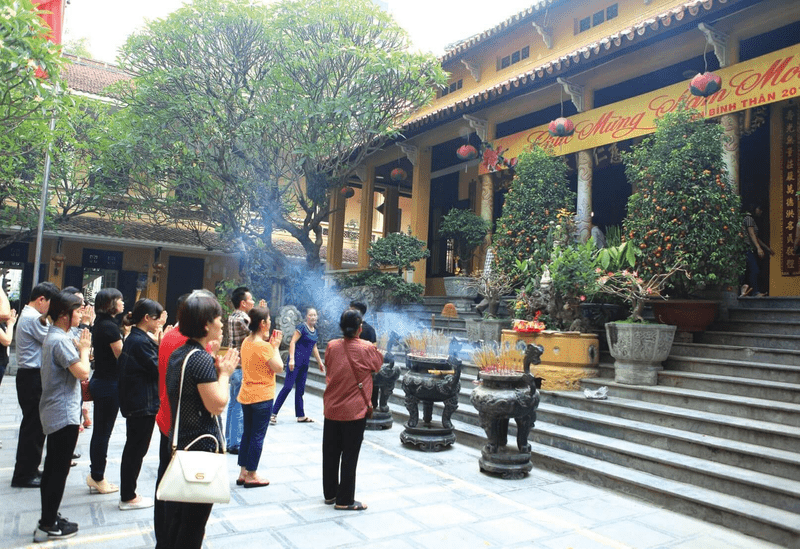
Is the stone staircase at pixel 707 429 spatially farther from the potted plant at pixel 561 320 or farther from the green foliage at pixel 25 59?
the green foliage at pixel 25 59

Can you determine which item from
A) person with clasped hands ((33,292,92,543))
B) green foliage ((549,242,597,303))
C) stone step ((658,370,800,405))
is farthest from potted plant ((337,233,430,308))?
person with clasped hands ((33,292,92,543))

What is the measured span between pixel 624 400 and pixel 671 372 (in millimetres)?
772

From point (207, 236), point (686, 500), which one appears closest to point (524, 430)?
point (686, 500)

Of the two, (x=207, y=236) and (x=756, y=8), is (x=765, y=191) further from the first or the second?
(x=207, y=236)

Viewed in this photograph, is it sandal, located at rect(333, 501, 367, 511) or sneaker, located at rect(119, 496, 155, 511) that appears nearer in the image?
sneaker, located at rect(119, 496, 155, 511)

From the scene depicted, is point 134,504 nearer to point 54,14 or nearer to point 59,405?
point 59,405

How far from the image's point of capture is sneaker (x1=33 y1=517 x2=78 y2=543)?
355 centimetres

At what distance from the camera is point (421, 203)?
50.3ft

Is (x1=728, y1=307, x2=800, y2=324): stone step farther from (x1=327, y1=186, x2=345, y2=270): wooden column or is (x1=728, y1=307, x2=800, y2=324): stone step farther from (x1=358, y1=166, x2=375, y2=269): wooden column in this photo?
(x1=327, y1=186, x2=345, y2=270): wooden column

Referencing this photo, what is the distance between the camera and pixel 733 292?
794 centimetres

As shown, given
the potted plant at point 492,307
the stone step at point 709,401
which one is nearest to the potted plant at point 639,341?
the stone step at point 709,401

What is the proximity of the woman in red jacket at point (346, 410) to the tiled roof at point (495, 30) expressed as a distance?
493 inches

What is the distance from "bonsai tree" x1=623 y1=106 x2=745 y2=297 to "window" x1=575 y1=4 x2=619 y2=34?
21.4 ft

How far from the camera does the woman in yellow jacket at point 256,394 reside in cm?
478
